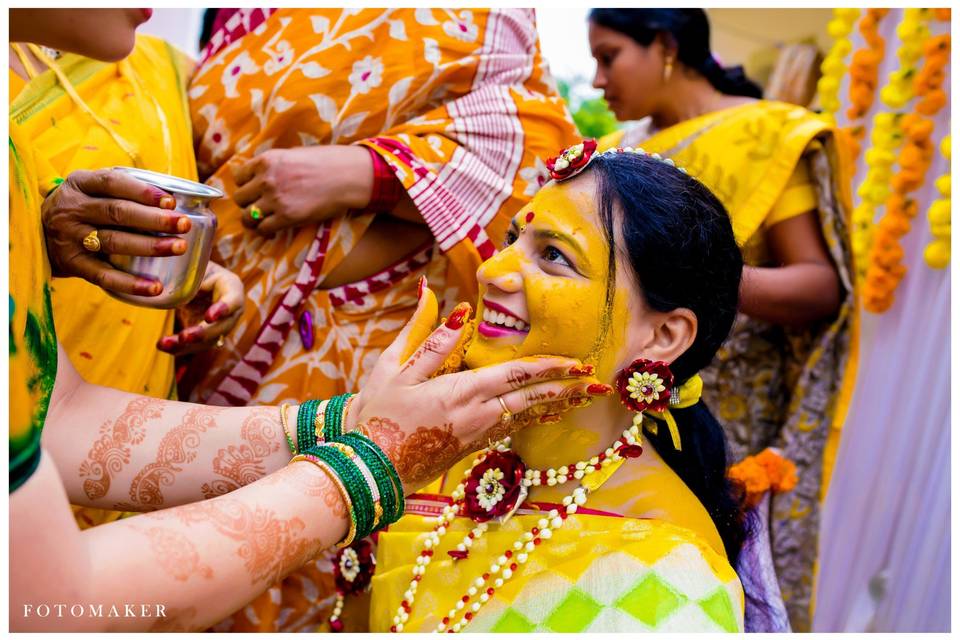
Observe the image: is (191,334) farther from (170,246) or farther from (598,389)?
(598,389)

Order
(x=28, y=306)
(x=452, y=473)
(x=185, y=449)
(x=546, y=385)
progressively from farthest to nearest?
(x=452, y=473)
(x=185, y=449)
(x=546, y=385)
(x=28, y=306)

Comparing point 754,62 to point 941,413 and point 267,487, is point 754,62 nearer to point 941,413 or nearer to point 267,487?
point 941,413

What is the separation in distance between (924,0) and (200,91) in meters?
1.84

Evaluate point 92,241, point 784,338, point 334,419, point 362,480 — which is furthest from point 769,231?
point 92,241

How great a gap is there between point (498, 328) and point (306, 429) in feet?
1.07

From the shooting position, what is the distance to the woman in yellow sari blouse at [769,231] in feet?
7.01

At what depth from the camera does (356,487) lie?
3.59 feet

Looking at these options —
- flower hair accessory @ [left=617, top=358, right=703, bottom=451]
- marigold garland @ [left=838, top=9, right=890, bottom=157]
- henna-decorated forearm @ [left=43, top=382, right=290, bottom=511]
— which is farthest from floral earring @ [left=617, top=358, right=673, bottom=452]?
marigold garland @ [left=838, top=9, right=890, bottom=157]

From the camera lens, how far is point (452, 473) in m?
1.58

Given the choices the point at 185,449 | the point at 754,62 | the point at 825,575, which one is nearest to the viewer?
the point at 185,449

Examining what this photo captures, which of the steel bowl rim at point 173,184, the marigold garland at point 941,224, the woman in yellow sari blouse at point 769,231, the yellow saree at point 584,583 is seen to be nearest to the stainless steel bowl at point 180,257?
the steel bowl rim at point 173,184

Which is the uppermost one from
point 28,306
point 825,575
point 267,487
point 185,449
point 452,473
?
point 28,306

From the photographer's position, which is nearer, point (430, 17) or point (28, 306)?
point (28, 306)

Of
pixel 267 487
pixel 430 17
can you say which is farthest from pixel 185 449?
pixel 430 17
